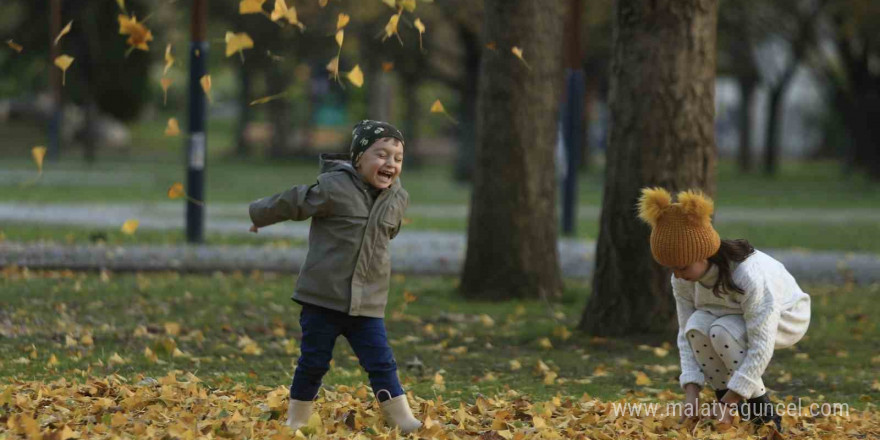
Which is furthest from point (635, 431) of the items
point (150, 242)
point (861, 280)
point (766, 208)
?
point (766, 208)

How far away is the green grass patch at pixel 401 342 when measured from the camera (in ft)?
24.5

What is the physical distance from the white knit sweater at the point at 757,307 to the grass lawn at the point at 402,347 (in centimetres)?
94

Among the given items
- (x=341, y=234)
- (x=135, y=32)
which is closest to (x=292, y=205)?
(x=341, y=234)

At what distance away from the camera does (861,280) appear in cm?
1331

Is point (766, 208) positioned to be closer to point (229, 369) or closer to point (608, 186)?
point (608, 186)

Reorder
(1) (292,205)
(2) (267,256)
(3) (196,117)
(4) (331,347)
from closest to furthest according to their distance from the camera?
(1) (292,205) → (4) (331,347) → (2) (267,256) → (3) (196,117)

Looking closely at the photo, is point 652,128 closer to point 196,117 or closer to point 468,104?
point 196,117

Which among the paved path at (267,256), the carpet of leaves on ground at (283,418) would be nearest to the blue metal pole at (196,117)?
the paved path at (267,256)

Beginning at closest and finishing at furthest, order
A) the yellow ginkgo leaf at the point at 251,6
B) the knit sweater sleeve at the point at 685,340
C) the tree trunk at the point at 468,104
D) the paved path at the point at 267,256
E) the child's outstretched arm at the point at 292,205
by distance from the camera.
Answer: the child's outstretched arm at the point at 292,205 < the knit sweater sleeve at the point at 685,340 < the yellow ginkgo leaf at the point at 251,6 < the paved path at the point at 267,256 < the tree trunk at the point at 468,104

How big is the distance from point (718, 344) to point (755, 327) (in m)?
0.20

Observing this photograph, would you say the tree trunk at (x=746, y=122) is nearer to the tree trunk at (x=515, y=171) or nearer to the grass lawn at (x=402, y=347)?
the grass lawn at (x=402, y=347)

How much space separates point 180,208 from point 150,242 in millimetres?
6372

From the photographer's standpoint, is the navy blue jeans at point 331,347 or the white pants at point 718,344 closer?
the navy blue jeans at point 331,347

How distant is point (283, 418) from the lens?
5816 millimetres
